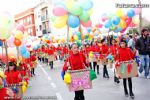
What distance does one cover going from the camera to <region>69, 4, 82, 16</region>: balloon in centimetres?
1266

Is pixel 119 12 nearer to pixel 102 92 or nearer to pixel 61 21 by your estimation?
pixel 61 21

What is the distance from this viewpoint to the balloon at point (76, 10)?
41.5ft

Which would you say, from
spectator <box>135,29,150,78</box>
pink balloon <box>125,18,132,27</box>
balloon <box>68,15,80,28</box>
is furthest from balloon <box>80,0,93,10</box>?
pink balloon <box>125,18,132,27</box>

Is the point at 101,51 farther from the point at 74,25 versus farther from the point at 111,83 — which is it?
the point at 74,25

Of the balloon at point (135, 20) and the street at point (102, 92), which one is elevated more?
the balloon at point (135, 20)

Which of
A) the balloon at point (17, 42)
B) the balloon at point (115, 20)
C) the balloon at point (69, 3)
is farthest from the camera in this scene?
the balloon at point (115, 20)

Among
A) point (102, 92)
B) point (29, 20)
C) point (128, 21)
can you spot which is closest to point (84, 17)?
point (102, 92)

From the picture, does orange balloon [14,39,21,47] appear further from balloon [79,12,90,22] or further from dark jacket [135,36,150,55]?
dark jacket [135,36,150,55]

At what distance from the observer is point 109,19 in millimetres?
25297

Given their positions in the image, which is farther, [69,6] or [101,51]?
[101,51]

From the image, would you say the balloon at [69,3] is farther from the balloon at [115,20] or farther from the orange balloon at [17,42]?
the balloon at [115,20]

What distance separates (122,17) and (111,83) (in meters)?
10.5

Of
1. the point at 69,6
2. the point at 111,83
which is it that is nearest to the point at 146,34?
the point at 111,83

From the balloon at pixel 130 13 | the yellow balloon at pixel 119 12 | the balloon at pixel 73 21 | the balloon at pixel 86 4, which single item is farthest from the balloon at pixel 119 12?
the balloon at pixel 73 21
